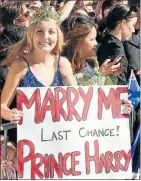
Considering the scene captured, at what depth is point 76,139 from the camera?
279cm

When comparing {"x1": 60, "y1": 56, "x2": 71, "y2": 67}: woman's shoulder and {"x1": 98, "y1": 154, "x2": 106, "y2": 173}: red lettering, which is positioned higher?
{"x1": 60, "y1": 56, "x2": 71, "y2": 67}: woman's shoulder

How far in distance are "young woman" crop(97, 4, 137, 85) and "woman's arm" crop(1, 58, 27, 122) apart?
46cm

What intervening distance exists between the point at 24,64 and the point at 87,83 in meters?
0.37

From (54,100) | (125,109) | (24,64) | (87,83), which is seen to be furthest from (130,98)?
(24,64)

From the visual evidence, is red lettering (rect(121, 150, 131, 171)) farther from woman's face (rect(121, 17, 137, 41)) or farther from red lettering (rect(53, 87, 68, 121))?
woman's face (rect(121, 17, 137, 41))

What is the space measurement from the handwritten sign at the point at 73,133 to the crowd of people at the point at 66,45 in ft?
0.16

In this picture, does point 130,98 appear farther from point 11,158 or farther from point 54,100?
point 11,158

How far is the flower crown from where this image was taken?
9.03 feet

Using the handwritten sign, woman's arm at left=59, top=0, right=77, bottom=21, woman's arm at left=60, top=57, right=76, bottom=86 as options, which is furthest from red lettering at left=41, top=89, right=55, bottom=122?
woman's arm at left=59, top=0, right=77, bottom=21

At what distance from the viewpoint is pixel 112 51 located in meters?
2.87

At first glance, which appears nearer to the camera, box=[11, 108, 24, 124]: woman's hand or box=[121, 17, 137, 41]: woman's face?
box=[11, 108, 24, 124]: woman's hand

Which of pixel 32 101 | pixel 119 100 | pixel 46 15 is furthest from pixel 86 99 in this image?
pixel 46 15

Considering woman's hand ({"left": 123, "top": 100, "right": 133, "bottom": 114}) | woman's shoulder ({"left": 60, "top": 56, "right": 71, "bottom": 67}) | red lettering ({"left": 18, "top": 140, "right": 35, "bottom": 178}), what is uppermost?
woman's shoulder ({"left": 60, "top": 56, "right": 71, "bottom": 67})

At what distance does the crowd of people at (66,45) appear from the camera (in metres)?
2.76
